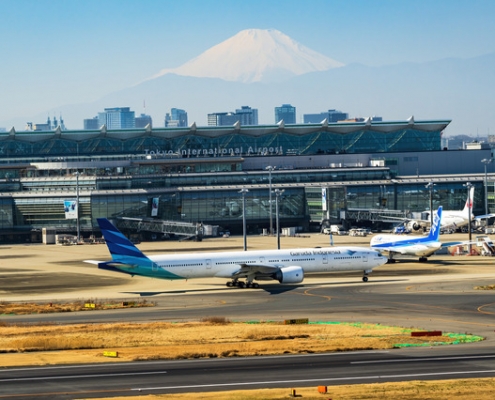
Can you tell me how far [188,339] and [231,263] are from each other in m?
38.5

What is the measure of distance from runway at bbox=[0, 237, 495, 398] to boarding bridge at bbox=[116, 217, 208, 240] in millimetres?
22775

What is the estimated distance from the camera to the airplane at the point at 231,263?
4043 inches

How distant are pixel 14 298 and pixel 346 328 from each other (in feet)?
145

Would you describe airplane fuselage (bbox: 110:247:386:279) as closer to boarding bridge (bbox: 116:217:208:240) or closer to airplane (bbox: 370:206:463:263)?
airplane (bbox: 370:206:463:263)

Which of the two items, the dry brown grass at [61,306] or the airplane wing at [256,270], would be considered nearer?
the dry brown grass at [61,306]

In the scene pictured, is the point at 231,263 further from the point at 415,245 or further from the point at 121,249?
the point at 415,245

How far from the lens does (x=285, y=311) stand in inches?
3398

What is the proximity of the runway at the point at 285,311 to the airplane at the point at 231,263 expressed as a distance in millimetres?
1789

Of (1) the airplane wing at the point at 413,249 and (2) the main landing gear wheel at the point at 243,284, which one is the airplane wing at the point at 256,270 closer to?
(2) the main landing gear wheel at the point at 243,284

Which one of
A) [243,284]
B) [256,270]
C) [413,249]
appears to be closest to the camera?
[256,270]

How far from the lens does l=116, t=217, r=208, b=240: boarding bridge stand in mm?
186625

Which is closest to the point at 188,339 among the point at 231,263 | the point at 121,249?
the point at 121,249

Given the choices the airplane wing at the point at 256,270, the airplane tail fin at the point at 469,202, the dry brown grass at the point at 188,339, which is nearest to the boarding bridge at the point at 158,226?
the airplane tail fin at the point at 469,202

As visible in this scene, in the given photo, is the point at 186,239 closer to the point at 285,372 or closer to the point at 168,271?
the point at 168,271
